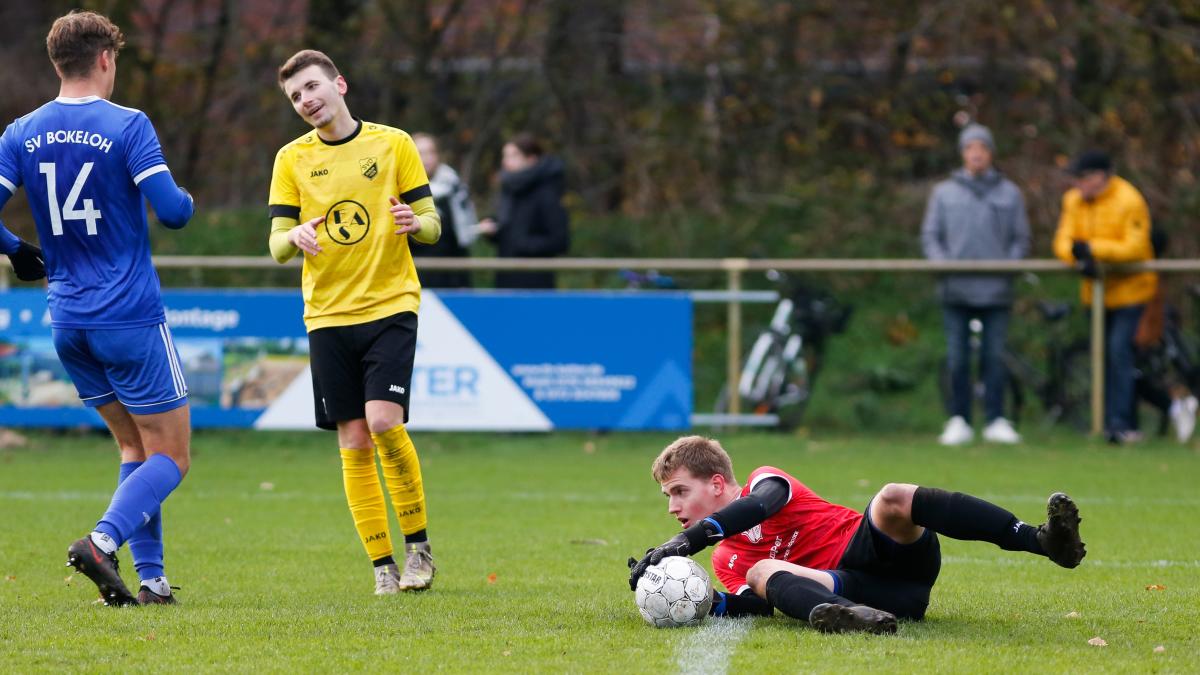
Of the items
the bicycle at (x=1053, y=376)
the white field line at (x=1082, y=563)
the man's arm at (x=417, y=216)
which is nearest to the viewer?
the man's arm at (x=417, y=216)

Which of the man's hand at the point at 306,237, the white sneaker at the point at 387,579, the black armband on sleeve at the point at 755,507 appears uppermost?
the man's hand at the point at 306,237

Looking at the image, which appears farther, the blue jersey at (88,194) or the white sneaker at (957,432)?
the white sneaker at (957,432)

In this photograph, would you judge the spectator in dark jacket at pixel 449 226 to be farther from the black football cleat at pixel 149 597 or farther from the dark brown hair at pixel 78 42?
the black football cleat at pixel 149 597

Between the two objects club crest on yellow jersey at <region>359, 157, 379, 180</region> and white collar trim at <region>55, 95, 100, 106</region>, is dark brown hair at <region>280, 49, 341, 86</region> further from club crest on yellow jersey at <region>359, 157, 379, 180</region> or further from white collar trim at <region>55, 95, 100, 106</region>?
white collar trim at <region>55, 95, 100, 106</region>

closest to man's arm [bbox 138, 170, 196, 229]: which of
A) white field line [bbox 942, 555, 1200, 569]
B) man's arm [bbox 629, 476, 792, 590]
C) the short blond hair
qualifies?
the short blond hair

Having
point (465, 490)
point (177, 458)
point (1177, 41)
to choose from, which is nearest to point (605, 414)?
point (465, 490)

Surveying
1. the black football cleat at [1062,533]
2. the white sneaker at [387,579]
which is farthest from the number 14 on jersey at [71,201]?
the black football cleat at [1062,533]

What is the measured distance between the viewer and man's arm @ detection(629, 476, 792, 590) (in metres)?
5.12

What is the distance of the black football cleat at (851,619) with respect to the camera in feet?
16.9

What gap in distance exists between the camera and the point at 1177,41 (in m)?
17.6

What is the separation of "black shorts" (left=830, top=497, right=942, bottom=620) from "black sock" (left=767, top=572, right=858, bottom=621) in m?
0.19

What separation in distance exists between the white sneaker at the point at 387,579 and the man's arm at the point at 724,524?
1415 millimetres

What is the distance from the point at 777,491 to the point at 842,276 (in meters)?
9.42

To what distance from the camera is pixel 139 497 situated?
591 cm
